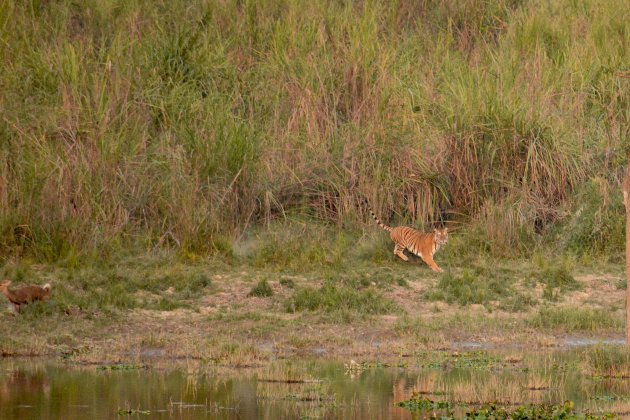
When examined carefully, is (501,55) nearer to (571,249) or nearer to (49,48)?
(571,249)

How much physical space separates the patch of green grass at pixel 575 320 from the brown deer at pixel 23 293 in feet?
15.3

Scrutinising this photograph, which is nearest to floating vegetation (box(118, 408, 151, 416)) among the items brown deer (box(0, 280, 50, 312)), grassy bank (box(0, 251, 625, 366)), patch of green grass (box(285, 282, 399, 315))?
grassy bank (box(0, 251, 625, 366))

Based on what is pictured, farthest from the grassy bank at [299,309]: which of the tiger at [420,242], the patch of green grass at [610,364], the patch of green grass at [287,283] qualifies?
the patch of green grass at [610,364]

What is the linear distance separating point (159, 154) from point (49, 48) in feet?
11.4

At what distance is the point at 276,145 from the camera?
57.2 feet

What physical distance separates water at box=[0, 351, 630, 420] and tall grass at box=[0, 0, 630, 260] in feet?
13.8

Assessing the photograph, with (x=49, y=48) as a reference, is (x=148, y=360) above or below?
below

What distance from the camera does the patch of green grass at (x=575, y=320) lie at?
13039 millimetres

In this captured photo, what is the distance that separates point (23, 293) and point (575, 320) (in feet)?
17.3

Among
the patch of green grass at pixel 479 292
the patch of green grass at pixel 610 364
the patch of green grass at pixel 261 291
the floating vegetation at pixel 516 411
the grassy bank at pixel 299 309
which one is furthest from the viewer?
the patch of green grass at pixel 261 291

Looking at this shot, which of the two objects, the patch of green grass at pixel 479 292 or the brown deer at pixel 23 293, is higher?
the brown deer at pixel 23 293

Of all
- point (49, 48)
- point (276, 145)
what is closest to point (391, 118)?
point (276, 145)

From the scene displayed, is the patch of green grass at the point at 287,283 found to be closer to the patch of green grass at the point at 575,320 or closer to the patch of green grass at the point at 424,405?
the patch of green grass at the point at 575,320

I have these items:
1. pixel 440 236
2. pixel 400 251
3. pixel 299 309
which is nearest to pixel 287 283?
pixel 299 309
